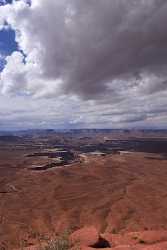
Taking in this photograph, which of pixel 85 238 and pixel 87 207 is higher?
pixel 85 238

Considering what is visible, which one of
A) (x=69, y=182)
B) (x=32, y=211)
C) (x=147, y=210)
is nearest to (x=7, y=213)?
(x=32, y=211)

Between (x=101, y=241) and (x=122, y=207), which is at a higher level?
(x=101, y=241)

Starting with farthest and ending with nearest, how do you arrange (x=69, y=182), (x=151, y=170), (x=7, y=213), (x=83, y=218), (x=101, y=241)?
(x=151, y=170) < (x=69, y=182) < (x=7, y=213) < (x=83, y=218) < (x=101, y=241)

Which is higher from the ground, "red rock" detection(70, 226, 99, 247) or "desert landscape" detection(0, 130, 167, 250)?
"red rock" detection(70, 226, 99, 247)

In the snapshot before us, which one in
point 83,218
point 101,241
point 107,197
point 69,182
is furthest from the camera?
point 69,182

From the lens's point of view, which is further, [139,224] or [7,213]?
[7,213]

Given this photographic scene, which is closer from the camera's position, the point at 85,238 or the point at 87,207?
the point at 85,238

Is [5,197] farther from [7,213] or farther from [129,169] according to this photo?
[129,169]

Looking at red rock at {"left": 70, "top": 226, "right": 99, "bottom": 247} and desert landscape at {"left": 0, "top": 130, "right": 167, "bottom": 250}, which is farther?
desert landscape at {"left": 0, "top": 130, "right": 167, "bottom": 250}

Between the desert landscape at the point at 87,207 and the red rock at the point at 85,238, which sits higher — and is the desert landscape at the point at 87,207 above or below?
below

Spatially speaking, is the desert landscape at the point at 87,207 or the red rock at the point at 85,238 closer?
the red rock at the point at 85,238

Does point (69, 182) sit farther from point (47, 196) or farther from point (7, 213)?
point (7, 213)
